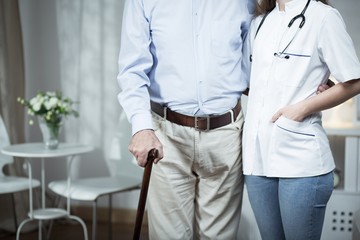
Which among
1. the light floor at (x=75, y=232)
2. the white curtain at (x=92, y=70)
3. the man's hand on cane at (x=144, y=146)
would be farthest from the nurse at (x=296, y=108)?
the white curtain at (x=92, y=70)

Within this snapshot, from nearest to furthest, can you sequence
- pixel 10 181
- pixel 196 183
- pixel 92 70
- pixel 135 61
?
pixel 135 61 < pixel 196 183 < pixel 10 181 < pixel 92 70

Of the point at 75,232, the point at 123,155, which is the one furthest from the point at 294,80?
the point at 75,232

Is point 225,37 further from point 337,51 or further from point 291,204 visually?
point 291,204

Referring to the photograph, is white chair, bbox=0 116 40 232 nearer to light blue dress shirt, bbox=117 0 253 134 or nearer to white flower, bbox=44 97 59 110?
white flower, bbox=44 97 59 110

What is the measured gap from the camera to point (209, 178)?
2006 mm

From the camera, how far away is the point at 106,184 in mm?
3857

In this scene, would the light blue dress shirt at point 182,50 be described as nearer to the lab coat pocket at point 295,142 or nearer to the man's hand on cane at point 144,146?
the man's hand on cane at point 144,146

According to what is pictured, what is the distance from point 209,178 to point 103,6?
9.42 feet

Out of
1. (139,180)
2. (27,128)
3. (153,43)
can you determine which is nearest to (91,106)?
(27,128)

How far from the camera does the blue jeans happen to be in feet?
5.65

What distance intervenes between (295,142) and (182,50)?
1.55ft

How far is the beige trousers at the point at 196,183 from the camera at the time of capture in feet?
6.39

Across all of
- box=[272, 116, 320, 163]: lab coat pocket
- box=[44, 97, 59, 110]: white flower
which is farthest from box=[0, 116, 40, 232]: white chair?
box=[272, 116, 320, 163]: lab coat pocket

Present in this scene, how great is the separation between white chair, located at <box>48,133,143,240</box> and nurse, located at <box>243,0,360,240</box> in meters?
2.00
